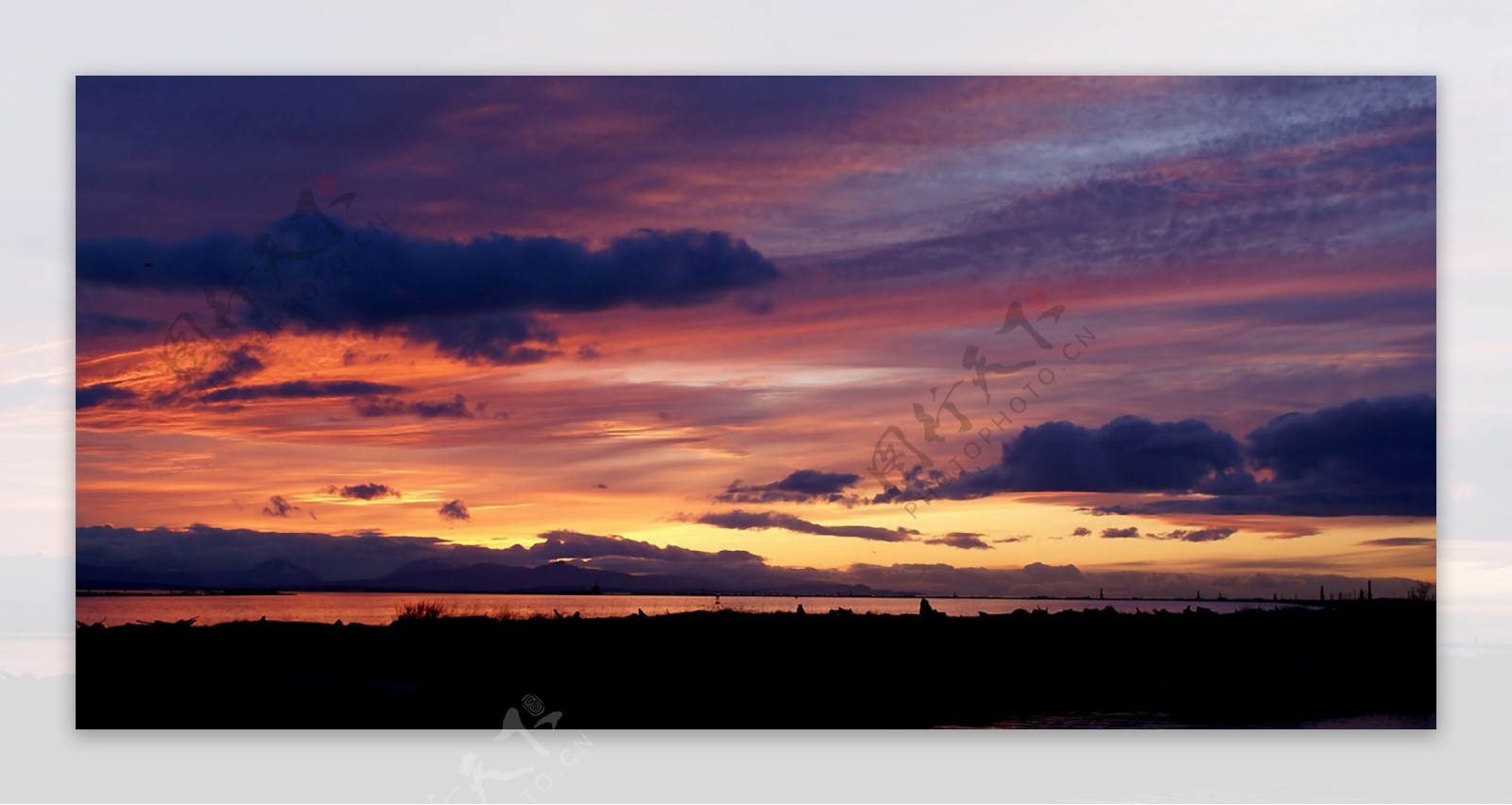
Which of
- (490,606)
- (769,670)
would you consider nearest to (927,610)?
(769,670)

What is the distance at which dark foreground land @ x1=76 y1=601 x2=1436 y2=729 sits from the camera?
12859mm

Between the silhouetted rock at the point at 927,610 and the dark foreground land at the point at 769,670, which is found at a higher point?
the silhouetted rock at the point at 927,610

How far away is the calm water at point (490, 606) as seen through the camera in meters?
12.8

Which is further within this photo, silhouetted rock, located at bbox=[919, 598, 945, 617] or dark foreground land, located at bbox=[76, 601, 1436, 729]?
silhouetted rock, located at bbox=[919, 598, 945, 617]

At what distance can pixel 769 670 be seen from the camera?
14.2 meters

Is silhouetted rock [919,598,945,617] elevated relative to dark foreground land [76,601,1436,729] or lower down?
elevated

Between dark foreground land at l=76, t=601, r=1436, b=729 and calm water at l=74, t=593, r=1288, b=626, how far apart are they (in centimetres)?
16

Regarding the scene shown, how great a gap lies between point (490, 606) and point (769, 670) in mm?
3039

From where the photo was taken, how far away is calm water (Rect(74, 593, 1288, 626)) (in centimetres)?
1279

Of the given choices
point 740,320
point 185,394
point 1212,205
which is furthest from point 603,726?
point 1212,205

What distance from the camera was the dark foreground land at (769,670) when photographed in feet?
42.2

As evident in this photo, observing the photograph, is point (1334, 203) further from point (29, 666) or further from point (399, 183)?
point (29, 666)

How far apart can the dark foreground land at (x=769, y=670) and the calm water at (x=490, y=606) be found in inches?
6.3

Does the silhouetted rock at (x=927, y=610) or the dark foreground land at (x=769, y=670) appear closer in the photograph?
the dark foreground land at (x=769, y=670)
